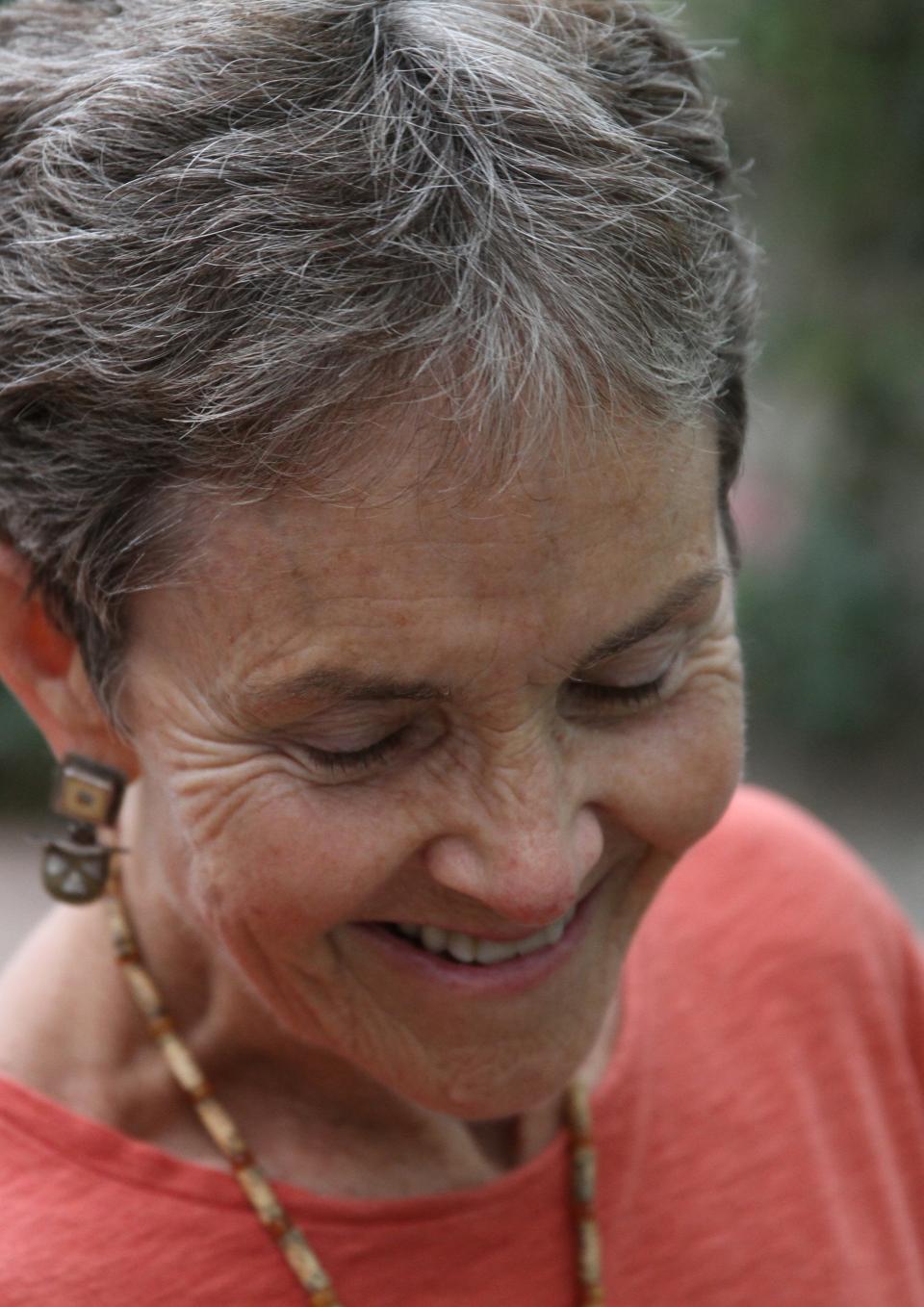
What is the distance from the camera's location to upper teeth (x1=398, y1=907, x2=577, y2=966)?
1667 millimetres

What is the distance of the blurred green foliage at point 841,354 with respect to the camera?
6.84 m

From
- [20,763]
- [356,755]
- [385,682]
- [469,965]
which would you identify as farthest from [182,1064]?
[20,763]

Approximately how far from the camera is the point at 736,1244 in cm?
198

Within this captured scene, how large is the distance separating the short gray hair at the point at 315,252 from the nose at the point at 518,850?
33 cm

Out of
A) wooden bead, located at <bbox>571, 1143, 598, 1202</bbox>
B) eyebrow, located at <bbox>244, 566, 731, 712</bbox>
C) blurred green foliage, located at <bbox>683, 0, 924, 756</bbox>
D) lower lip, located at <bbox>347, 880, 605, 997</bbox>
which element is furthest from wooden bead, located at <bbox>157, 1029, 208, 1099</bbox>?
blurred green foliage, located at <bbox>683, 0, 924, 756</bbox>

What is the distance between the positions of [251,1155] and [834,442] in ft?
20.3

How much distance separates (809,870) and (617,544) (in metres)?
1.05

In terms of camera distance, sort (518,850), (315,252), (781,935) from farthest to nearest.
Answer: (781,935)
(518,850)
(315,252)

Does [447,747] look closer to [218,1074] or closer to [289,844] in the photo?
[289,844]

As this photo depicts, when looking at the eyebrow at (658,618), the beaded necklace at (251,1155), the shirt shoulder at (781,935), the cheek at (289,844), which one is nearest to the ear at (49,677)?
the cheek at (289,844)

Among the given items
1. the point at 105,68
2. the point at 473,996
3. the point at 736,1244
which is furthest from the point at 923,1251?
the point at 105,68

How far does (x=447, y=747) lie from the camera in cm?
154

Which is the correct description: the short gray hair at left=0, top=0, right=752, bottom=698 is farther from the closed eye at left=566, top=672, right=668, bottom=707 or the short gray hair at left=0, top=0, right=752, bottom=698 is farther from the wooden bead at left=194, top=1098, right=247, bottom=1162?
the wooden bead at left=194, top=1098, right=247, bottom=1162

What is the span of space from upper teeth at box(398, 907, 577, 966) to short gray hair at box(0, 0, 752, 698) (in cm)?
46
